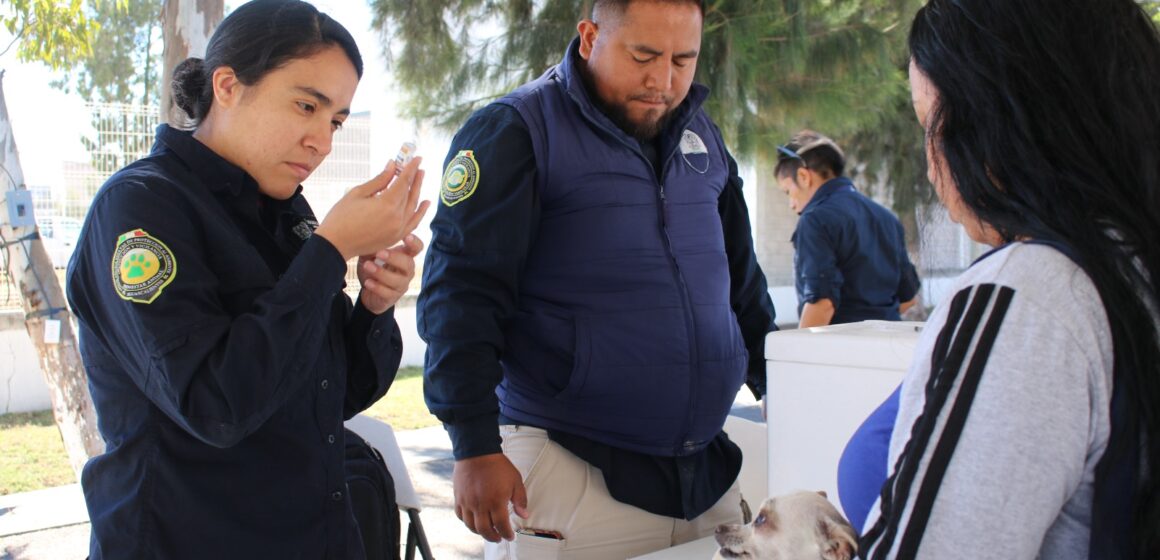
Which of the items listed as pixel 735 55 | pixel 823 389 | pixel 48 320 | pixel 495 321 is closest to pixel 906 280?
pixel 735 55

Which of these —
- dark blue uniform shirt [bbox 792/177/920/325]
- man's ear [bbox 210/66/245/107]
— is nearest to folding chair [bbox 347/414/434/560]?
man's ear [bbox 210/66/245/107]

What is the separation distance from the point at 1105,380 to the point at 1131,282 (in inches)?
3.4

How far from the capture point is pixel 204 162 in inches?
52.2

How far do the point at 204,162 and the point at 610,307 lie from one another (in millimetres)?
765

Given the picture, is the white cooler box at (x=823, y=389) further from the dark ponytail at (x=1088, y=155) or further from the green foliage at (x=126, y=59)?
the green foliage at (x=126, y=59)

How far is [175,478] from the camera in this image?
1.21m

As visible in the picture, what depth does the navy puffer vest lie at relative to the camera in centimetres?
174

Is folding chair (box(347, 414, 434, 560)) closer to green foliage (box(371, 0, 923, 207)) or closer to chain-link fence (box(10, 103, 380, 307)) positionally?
green foliage (box(371, 0, 923, 207))

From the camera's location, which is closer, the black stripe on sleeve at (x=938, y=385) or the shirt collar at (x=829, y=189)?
the black stripe on sleeve at (x=938, y=385)

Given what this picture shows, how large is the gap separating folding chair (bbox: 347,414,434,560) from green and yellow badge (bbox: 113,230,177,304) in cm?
124

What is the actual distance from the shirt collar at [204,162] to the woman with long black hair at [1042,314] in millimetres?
979

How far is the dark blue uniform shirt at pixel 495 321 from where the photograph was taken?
1.65 metres

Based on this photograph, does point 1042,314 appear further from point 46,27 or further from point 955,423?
point 46,27

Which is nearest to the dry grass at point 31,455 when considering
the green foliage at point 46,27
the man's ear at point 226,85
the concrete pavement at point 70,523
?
the concrete pavement at point 70,523
